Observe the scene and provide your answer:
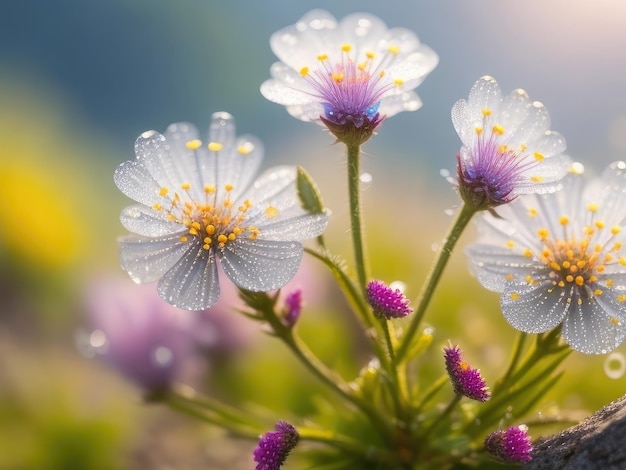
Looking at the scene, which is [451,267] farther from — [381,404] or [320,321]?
[381,404]

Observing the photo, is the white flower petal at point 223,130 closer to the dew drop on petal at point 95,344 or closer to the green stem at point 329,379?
the green stem at point 329,379

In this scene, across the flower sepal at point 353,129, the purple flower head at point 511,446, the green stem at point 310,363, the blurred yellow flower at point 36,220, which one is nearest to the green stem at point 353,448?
the green stem at point 310,363

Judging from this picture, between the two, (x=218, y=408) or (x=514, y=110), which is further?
(x=218, y=408)

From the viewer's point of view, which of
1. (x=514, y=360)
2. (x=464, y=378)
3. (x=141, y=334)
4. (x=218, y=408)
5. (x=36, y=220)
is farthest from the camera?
(x=36, y=220)

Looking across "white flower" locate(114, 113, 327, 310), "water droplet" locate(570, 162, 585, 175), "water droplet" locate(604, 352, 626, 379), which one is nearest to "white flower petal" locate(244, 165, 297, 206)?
"white flower" locate(114, 113, 327, 310)

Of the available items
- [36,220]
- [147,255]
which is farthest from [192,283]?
[36,220]

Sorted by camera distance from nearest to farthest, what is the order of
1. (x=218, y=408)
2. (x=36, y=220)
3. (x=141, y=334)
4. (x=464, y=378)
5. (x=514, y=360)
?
(x=464, y=378)
(x=514, y=360)
(x=218, y=408)
(x=141, y=334)
(x=36, y=220)

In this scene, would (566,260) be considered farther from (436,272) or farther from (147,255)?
(147,255)
